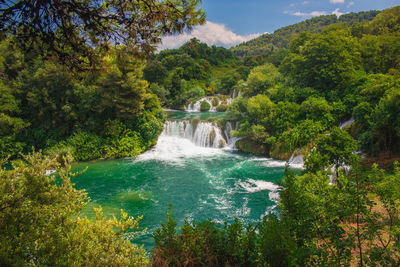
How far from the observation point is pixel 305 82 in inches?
795

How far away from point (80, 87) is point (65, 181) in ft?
54.8

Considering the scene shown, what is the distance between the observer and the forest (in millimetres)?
3250

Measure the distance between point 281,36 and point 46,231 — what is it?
135523 millimetres

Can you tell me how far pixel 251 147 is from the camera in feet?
64.5

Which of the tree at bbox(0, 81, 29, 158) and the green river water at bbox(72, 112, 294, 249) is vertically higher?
the tree at bbox(0, 81, 29, 158)

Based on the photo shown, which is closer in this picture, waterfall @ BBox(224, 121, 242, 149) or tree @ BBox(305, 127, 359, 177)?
tree @ BBox(305, 127, 359, 177)

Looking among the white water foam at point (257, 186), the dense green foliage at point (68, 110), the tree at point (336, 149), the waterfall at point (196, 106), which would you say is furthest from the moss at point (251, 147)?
the waterfall at point (196, 106)

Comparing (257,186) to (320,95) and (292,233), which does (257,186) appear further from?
(320,95)

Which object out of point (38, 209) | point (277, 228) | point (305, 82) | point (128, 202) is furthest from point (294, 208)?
point (305, 82)

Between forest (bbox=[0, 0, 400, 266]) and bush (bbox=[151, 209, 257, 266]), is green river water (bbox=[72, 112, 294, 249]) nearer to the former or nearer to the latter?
forest (bbox=[0, 0, 400, 266])

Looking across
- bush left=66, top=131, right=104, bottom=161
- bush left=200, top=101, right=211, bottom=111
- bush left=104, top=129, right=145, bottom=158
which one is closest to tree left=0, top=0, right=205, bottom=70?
bush left=104, top=129, right=145, bottom=158

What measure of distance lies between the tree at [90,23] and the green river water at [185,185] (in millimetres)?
6803

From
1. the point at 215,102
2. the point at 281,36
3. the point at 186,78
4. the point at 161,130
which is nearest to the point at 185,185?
the point at 161,130

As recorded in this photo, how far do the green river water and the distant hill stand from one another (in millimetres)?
92084
